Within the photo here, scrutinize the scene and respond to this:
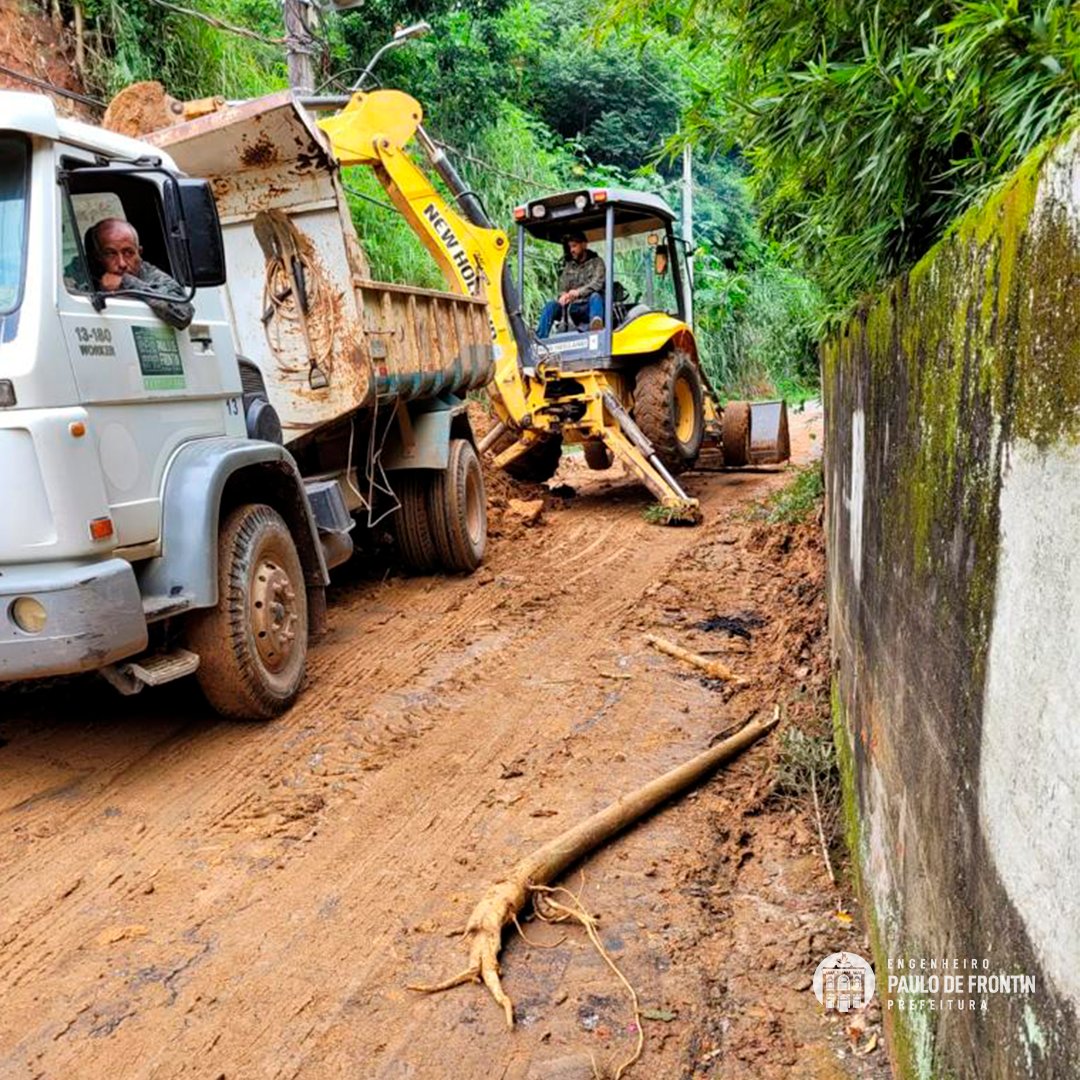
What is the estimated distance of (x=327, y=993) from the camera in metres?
2.49

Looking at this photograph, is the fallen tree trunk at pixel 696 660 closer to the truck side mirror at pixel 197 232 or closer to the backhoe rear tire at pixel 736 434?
the truck side mirror at pixel 197 232

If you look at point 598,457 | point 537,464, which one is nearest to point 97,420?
point 537,464

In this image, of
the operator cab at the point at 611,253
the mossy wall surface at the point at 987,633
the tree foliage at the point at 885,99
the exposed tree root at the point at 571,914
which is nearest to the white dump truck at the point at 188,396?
the exposed tree root at the point at 571,914

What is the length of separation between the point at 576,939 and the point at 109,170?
3.16 meters

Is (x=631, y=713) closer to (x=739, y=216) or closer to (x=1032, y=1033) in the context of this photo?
(x=1032, y=1033)

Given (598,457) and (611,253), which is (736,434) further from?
(611,253)

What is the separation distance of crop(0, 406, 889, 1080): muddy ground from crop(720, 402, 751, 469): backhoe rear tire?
509 centimetres

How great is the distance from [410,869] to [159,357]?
2345mm


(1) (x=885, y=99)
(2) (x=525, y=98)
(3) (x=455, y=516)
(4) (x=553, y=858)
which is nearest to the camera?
(1) (x=885, y=99)

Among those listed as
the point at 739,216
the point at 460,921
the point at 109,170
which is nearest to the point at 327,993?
the point at 460,921

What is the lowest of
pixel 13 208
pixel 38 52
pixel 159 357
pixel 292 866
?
pixel 292 866

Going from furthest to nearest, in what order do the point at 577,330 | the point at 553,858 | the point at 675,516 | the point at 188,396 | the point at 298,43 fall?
the point at 298,43
the point at 577,330
the point at 675,516
the point at 188,396
the point at 553,858

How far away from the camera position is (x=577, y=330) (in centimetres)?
913

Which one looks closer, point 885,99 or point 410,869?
point 885,99
